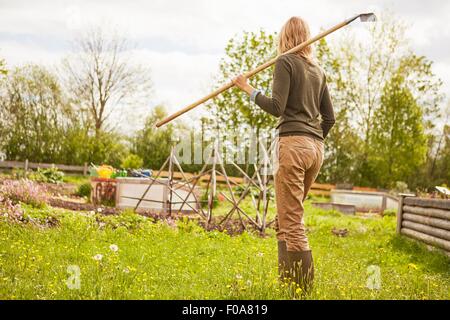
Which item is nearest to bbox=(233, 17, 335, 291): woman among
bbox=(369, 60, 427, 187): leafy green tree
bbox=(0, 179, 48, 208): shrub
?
bbox=(0, 179, 48, 208): shrub

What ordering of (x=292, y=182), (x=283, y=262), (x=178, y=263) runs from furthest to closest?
(x=178, y=263)
(x=283, y=262)
(x=292, y=182)

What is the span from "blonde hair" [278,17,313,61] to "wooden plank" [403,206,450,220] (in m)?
3.83

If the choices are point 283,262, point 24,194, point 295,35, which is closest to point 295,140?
point 295,35

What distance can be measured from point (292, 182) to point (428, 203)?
4451mm

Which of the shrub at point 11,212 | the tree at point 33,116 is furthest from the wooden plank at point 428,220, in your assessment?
the tree at point 33,116

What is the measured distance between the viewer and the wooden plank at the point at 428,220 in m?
6.68

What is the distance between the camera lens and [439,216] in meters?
6.93

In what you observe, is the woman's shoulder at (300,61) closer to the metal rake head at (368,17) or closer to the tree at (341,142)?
the metal rake head at (368,17)

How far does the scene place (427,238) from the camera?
7.23 meters

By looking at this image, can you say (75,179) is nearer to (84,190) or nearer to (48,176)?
(48,176)

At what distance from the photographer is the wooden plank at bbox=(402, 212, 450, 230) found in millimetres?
6680

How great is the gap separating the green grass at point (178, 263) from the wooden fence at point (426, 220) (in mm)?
175
